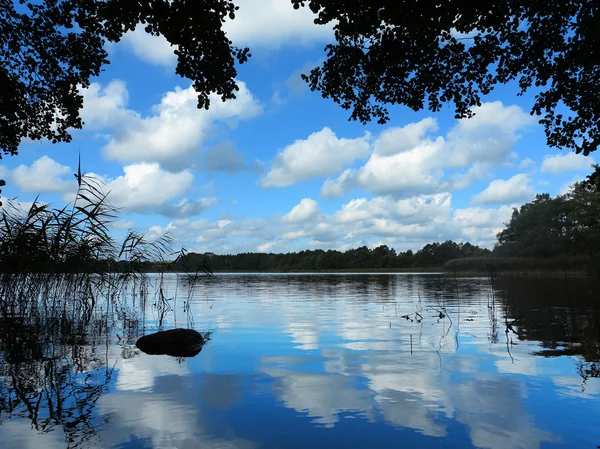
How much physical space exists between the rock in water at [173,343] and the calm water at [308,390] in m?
0.32

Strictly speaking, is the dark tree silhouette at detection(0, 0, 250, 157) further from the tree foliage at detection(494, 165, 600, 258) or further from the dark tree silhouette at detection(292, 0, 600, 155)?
the tree foliage at detection(494, 165, 600, 258)

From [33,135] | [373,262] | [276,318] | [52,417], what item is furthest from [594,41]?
[373,262]

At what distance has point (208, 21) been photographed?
1109 centimetres

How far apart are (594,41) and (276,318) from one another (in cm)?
1232

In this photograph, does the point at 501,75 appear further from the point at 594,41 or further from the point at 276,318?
the point at 276,318

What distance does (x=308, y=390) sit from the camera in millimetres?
6559

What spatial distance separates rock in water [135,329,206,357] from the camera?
9.63 meters

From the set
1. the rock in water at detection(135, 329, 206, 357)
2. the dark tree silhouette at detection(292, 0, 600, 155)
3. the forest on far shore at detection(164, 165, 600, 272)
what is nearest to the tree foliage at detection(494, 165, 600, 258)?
the forest on far shore at detection(164, 165, 600, 272)

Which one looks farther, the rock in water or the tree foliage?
the tree foliage

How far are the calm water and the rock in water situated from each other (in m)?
0.32

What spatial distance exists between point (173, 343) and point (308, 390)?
447cm

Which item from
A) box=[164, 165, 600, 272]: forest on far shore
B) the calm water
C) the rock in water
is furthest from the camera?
box=[164, 165, 600, 272]: forest on far shore

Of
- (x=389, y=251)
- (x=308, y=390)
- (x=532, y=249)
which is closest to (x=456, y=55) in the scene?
(x=308, y=390)

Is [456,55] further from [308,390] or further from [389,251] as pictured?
[389,251]
